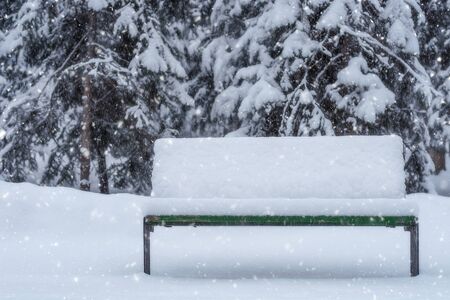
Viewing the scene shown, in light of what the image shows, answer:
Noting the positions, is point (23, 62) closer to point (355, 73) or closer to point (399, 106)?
point (355, 73)

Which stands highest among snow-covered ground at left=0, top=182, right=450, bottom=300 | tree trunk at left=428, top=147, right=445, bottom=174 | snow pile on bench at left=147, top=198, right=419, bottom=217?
tree trunk at left=428, top=147, right=445, bottom=174

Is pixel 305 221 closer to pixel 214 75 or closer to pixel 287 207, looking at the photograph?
pixel 287 207

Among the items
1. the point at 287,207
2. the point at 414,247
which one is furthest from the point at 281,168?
the point at 414,247

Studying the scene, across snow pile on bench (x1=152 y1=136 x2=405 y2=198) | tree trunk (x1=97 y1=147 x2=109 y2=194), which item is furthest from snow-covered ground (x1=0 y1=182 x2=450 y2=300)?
tree trunk (x1=97 y1=147 x2=109 y2=194)

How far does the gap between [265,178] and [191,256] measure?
1536 millimetres

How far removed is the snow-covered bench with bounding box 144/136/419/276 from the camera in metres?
5.96

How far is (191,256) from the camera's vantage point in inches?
294

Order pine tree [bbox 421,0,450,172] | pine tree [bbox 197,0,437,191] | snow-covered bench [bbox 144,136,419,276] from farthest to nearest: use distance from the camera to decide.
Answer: pine tree [bbox 421,0,450,172] → pine tree [bbox 197,0,437,191] → snow-covered bench [bbox 144,136,419,276]

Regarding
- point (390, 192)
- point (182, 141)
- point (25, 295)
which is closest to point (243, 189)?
point (182, 141)

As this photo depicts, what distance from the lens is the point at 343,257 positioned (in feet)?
24.0

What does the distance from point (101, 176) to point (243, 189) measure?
28.6ft

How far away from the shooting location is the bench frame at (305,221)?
19.2 ft

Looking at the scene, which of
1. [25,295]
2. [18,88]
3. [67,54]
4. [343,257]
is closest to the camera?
[25,295]

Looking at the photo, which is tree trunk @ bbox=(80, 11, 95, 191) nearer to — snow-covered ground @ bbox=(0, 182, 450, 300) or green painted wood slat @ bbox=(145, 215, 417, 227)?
snow-covered ground @ bbox=(0, 182, 450, 300)
